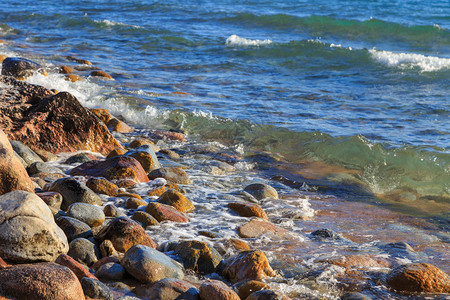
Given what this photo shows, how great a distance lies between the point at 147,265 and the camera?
380 centimetres

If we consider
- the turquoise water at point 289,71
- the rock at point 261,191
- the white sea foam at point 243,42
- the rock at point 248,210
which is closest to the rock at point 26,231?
the rock at point 248,210

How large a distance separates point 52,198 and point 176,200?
1.20 metres

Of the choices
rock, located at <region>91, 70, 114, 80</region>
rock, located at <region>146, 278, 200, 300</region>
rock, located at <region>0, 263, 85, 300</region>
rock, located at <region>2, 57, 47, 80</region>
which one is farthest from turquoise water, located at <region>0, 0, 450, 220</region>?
rock, located at <region>0, 263, 85, 300</region>

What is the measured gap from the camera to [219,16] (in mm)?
20875

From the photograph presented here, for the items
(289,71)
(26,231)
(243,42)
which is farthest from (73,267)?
(243,42)

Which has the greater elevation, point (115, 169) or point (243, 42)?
point (243, 42)

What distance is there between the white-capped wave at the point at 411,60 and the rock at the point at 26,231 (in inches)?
461

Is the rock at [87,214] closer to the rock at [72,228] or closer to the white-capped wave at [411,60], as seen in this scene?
the rock at [72,228]

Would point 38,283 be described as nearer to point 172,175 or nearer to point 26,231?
point 26,231

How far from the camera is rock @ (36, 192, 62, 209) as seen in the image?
459cm

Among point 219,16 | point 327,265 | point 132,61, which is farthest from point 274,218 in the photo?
point 219,16

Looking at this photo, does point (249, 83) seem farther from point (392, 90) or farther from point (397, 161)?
point (397, 161)

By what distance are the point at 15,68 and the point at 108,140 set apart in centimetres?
438

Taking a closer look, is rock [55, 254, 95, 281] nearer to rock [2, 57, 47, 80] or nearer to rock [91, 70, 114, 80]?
rock [2, 57, 47, 80]
